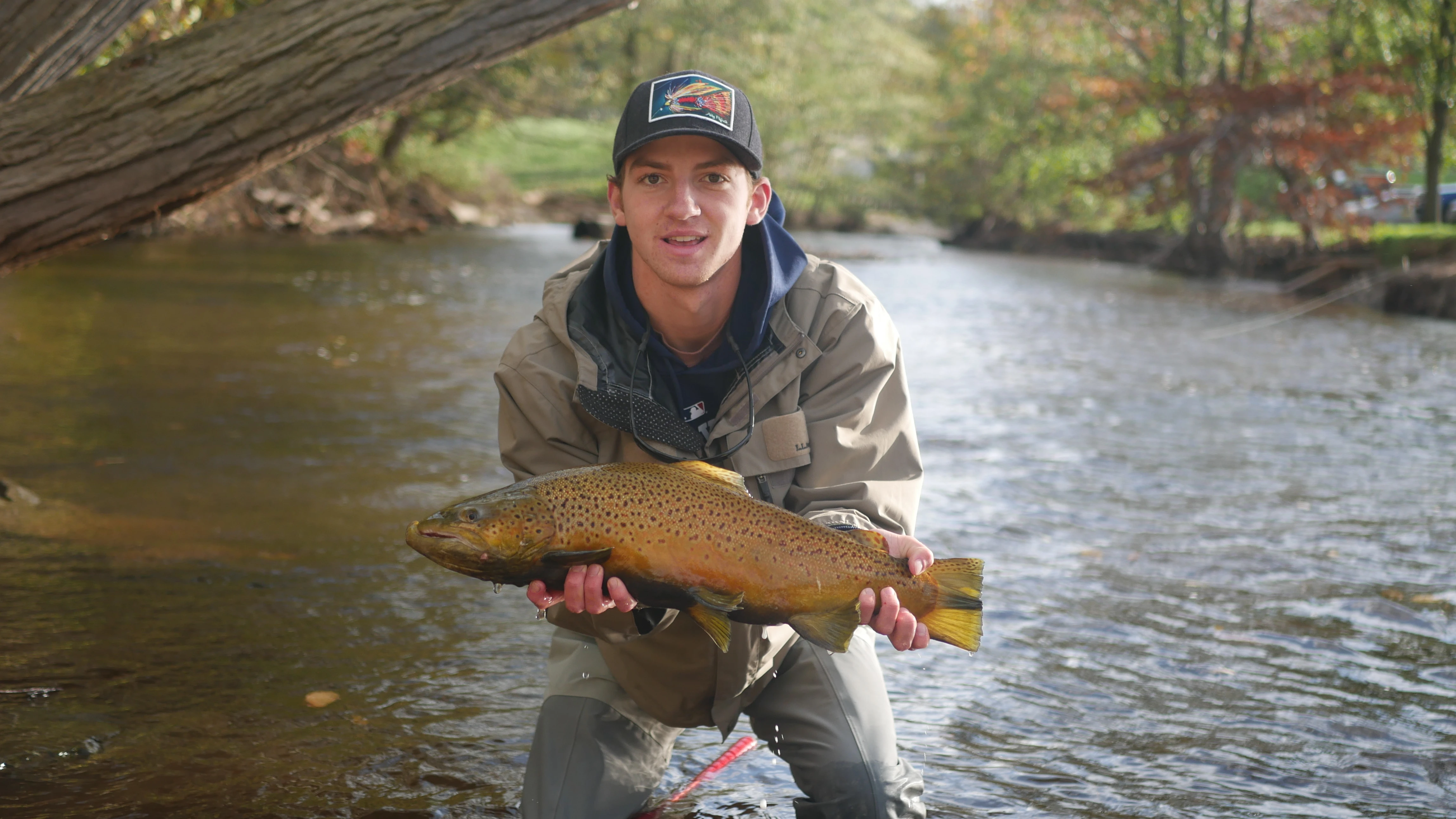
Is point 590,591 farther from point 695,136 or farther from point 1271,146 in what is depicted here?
point 1271,146

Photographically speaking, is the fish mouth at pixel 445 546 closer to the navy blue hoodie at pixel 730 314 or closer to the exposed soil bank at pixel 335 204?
the navy blue hoodie at pixel 730 314

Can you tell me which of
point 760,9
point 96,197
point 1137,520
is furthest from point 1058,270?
point 96,197

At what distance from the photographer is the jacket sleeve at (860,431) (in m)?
3.09

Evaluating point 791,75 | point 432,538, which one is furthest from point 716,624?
point 791,75

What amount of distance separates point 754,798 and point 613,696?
2.16 feet

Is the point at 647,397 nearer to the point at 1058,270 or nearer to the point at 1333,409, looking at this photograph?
the point at 1333,409

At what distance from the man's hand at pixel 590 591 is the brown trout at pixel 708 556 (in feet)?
0.06

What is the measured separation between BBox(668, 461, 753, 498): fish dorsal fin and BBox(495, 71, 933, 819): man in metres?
0.25

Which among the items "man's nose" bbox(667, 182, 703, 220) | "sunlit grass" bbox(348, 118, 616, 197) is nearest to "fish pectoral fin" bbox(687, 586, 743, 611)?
"man's nose" bbox(667, 182, 703, 220)

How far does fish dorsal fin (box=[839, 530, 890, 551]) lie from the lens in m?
2.73

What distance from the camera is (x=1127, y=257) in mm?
33031

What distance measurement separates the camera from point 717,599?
2691mm

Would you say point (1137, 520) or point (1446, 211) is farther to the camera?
point (1446, 211)

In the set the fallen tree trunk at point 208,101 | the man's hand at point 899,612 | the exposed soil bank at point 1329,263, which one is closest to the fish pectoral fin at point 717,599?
the man's hand at point 899,612
